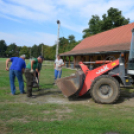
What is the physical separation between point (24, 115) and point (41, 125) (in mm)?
756

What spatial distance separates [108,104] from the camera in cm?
475

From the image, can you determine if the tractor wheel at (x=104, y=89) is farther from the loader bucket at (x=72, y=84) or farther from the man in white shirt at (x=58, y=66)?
the man in white shirt at (x=58, y=66)

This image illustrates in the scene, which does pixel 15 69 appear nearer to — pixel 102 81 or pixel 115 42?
pixel 102 81

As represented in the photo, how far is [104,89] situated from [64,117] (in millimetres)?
1745

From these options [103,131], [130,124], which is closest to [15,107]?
[103,131]

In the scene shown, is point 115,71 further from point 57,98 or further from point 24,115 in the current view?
point 24,115

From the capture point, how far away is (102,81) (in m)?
4.77

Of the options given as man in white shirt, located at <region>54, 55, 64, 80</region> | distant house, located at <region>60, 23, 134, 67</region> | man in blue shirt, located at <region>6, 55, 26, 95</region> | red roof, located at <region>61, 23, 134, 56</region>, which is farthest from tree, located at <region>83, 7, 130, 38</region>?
man in blue shirt, located at <region>6, 55, 26, 95</region>

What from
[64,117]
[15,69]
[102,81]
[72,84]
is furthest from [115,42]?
[64,117]

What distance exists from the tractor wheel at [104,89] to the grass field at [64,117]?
0.21 metres

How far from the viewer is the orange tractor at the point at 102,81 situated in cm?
475

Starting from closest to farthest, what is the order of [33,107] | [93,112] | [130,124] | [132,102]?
[130,124]
[93,112]
[33,107]
[132,102]

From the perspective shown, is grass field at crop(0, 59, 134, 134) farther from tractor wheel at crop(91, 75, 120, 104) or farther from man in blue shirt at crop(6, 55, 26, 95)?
man in blue shirt at crop(6, 55, 26, 95)

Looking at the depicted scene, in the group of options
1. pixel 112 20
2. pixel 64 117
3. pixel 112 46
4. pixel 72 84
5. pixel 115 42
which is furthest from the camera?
pixel 112 20
